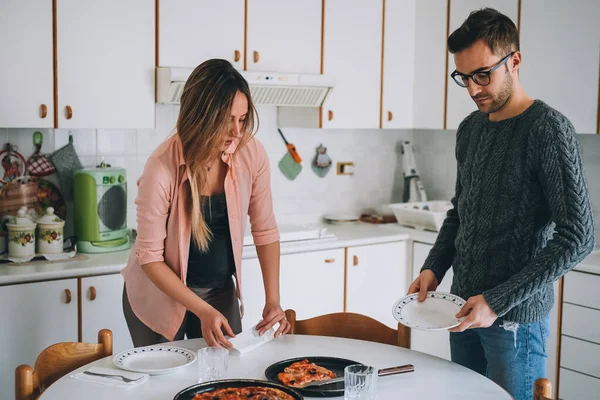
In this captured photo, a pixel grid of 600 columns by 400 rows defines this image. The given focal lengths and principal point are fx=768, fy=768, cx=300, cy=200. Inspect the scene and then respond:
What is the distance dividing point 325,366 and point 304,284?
1.75 meters

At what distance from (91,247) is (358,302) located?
1410mm

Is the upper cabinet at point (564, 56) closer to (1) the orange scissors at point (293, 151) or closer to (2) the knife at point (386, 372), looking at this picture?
(1) the orange scissors at point (293, 151)

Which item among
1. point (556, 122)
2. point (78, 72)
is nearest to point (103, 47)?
point (78, 72)

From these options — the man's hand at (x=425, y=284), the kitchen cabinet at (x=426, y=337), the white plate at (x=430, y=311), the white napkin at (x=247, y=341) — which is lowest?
the kitchen cabinet at (x=426, y=337)

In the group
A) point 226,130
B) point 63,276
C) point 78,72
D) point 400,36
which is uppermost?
point 400,36

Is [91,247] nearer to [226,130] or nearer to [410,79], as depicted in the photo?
[226,130]

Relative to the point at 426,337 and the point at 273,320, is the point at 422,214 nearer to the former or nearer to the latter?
the point at 426,337

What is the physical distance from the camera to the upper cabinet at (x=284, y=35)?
3.71m

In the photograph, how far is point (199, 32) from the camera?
11.6ft

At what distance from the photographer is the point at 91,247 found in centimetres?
344

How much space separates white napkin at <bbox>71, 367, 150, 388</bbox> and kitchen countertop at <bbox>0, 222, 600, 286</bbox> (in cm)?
115

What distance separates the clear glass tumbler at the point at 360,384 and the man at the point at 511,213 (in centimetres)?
35

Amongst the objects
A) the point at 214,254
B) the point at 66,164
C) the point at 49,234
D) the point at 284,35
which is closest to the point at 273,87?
the point at 284,35

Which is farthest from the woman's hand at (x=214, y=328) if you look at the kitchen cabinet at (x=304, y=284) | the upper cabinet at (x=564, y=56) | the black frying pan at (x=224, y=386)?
the upper cabinet at (x=564, y=56)
